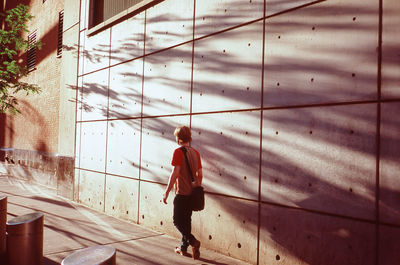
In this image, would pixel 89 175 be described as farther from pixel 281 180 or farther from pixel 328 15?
pixel 328 15

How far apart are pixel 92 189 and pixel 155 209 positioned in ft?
9.26

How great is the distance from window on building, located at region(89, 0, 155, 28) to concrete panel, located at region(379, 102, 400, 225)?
5677 mm

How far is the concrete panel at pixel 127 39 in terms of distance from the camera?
7016 mm

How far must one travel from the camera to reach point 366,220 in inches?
135

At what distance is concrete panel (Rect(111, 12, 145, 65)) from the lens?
23.0 ft

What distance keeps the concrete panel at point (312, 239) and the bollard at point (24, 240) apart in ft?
9.30

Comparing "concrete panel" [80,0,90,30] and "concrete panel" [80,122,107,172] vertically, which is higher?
"concrete panel" [80,0,90,30]

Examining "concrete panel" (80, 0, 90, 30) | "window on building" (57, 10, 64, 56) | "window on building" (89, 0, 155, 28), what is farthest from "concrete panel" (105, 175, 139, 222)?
"window on building" (57, 10, 64, 56)

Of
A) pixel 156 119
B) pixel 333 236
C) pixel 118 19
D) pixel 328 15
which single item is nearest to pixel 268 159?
pixel 333 236

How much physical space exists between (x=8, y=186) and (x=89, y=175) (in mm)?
→ 5178

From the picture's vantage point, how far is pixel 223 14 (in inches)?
203

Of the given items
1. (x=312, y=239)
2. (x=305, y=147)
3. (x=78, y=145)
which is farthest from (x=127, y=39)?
(x=312, y=239)

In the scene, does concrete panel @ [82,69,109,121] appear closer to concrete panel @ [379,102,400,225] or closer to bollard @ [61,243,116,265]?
bollard @ [61,243,116,265]

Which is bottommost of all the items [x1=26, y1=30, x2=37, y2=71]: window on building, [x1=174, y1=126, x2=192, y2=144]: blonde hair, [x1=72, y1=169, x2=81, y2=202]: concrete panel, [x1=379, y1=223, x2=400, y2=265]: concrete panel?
[x1=72, y1=169, x2=81, y2=202]: concrete panel
